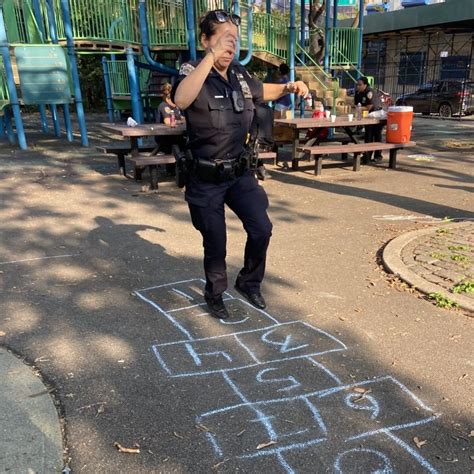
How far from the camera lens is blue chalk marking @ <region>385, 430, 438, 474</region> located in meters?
2.19

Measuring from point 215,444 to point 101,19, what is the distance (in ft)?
36.0

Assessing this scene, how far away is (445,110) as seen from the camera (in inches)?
813

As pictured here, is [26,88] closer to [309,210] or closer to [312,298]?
[309,210]

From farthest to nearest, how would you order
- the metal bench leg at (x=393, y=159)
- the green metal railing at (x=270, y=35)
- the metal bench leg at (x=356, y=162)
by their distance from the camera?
the green metal railing at (x=270, y=35) < the metal bench leg at (x=393, y=159) < the metal bench leg at (x=356, y=162)

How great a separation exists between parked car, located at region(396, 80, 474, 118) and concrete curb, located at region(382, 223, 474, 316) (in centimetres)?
1672

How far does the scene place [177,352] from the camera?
3.11 metres

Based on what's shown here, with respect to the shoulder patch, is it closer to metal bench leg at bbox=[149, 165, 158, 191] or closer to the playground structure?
metal bench leg at bbox=[149, 165, 158, 191]

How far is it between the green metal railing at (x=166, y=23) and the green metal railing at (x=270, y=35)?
2122 millimetres

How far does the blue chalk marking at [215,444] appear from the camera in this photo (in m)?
2.27

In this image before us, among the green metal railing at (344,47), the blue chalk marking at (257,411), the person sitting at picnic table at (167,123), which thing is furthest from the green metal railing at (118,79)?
the blue chalk marking at (257,411)

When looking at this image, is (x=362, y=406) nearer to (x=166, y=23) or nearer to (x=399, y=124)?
(x=399, y=124)

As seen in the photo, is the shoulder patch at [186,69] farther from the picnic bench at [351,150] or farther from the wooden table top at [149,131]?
the picnic bench at [351,150]

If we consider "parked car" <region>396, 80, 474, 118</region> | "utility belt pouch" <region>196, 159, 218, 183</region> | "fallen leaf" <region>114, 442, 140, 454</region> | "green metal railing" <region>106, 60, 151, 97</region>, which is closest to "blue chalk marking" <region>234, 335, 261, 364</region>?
"fallen leaf" <region>114, 442, 140, 454</region>

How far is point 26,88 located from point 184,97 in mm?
8873
